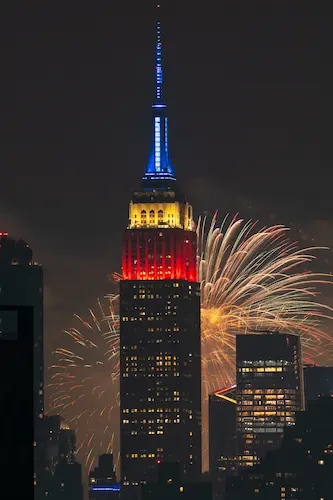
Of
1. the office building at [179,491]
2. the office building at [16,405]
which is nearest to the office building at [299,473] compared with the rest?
the office building at [179,491]

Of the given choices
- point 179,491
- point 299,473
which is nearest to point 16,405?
point 179,491

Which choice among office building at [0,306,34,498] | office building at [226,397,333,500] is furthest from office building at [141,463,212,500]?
office building at [0,306,34,498]

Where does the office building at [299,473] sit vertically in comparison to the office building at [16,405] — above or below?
above

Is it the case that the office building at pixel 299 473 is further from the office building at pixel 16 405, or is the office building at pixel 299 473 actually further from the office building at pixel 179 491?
the office building at pixel 16 405

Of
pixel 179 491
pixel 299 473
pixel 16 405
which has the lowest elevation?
pixel 16 405

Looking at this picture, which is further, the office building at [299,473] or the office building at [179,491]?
the office building at [299,473]

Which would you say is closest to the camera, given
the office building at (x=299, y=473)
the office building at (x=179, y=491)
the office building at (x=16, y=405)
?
the office building at (x=16, y=405)

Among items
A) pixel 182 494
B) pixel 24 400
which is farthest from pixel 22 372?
pixel 182 494

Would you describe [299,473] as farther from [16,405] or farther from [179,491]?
[16,405]

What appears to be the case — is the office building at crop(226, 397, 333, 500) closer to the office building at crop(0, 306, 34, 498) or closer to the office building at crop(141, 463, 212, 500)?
the office building at crop(141, 463, 212, 500)
